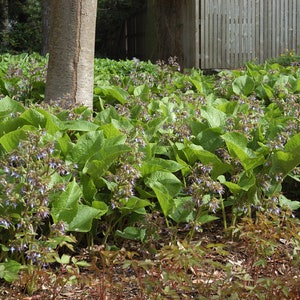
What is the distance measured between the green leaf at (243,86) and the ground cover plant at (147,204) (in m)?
1.10

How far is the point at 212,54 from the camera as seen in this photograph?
1440cm

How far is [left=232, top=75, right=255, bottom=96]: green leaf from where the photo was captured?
245 inches

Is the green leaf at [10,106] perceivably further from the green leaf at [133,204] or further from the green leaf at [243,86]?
the green leaf at [243,86]

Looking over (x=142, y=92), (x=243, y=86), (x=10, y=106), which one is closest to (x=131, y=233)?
(x=10, y=106)

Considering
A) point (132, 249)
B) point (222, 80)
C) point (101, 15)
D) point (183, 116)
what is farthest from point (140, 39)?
point (132, 249)

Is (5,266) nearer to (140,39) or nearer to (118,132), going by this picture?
(118,132)

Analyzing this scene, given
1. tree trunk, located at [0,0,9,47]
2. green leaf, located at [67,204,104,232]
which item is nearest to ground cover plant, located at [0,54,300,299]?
green leaf, located at [67,204,104,232]

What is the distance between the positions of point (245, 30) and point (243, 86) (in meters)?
8.85

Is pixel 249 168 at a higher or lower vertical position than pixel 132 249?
higher

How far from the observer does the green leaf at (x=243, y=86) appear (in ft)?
20.5

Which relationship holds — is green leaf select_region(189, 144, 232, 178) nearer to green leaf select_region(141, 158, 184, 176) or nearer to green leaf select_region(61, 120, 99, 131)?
green leaf select_region(141, 158, 184, 176)

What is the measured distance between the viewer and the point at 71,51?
5258mm

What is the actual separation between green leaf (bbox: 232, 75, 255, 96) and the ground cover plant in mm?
1103

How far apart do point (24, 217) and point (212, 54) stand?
38.6 feet
